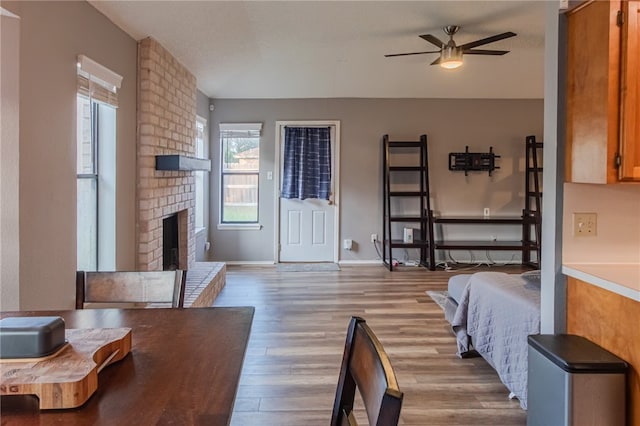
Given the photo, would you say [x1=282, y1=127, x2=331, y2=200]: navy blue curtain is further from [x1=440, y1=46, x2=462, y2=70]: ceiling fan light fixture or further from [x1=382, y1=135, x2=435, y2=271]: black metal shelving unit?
[x1=440, y1=46, x2=462, y2=70]: ceiling fan light fixture

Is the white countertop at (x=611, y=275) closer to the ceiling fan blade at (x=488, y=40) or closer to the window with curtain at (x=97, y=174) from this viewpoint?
the ceiling fan blade at (x=488, y=40)

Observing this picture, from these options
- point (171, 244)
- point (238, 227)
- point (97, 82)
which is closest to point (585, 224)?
point (97, 82)

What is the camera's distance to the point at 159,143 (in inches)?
159

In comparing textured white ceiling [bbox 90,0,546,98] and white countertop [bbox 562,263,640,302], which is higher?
textured white ceiling [bbox 90,0,546,98]

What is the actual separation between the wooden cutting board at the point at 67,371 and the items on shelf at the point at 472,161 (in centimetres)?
612

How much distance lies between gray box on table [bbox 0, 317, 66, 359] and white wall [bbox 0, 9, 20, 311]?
1.36 metres

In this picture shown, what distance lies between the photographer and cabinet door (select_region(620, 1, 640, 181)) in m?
1.82

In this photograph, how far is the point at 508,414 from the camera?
247 centimetres

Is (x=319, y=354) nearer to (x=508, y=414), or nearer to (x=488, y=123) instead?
(x=508, y=414)

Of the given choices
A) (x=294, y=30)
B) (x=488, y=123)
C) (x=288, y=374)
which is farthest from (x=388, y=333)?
(x=488, y=123)

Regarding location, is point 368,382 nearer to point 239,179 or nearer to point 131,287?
point 131,287

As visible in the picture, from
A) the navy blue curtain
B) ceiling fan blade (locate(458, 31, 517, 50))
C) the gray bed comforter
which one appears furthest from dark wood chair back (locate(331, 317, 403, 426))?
the navy blue curtain

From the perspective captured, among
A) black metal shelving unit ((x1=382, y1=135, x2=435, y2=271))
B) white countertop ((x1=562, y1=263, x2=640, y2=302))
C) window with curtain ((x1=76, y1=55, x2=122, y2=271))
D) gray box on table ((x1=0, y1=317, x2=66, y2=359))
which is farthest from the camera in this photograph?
black metal shelving unit ((x1=382, y1=135, x2=435, y2=271))

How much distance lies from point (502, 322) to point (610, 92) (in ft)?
4.68
